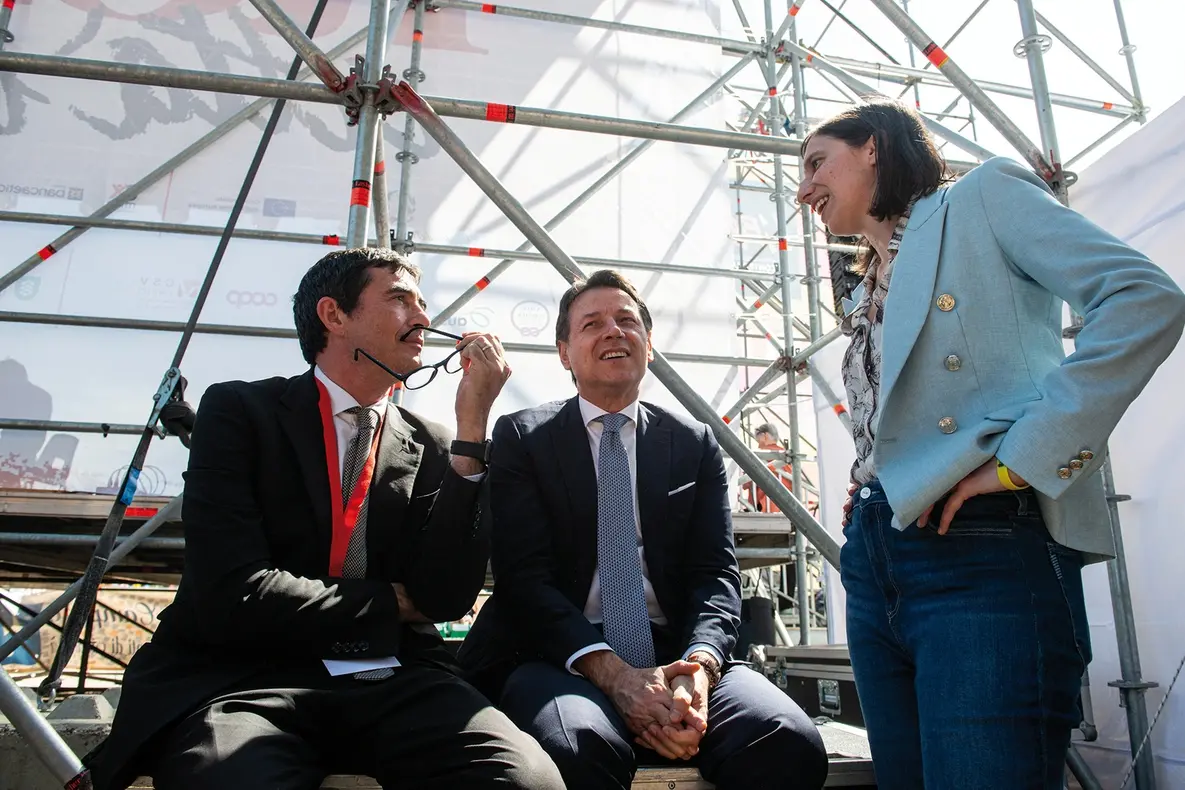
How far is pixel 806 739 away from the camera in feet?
4.77

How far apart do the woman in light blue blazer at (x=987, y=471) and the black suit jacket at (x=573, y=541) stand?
469 millimetres

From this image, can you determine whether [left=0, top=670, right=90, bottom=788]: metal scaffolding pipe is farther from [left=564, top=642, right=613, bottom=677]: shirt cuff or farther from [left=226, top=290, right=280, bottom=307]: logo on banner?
[left=226, top=290, right=280, bottom=307]: logo on banner

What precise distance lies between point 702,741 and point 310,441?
947mm

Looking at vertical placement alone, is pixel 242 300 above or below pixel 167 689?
above

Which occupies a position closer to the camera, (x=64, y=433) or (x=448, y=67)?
(x=64, y=433)

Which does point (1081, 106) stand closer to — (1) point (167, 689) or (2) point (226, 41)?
(2) point (226, 41)

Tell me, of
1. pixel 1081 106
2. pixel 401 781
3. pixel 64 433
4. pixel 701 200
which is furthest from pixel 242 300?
pixel 1081 106

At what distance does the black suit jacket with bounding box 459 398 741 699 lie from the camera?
1718 millimetres

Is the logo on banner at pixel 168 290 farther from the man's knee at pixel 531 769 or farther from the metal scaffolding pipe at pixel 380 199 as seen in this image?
the man's knee at pixel 531 769

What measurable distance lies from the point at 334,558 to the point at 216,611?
230 millimetres

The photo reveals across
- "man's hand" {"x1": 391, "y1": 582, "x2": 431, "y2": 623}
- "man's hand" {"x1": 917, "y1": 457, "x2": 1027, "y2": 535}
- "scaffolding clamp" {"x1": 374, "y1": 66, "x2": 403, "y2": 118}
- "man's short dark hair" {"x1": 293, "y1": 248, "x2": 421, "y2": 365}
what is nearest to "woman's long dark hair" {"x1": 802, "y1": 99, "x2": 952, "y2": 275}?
"man's hand" {"x1": 917, "y1": 457, "x2": 1027, "y2": 535}

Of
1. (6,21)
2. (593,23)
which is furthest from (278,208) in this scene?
(593,23)

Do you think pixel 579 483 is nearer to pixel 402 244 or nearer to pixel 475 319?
pixel 402 244

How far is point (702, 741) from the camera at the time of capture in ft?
4.95
